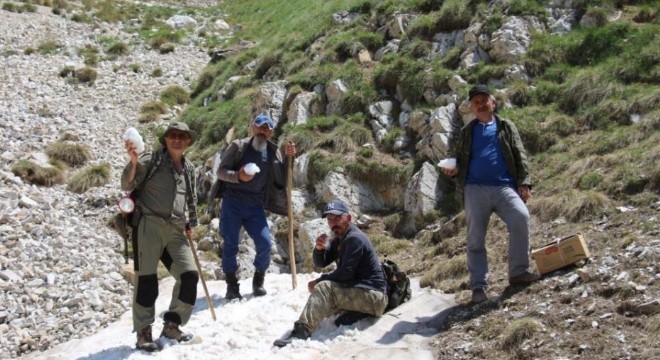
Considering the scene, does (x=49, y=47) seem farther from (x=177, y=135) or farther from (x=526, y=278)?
(x=526, y=278)

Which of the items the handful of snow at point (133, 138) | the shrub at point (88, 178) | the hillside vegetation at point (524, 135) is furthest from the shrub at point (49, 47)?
the handful of snow at point (133, 138)

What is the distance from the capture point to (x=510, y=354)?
6.45 metres

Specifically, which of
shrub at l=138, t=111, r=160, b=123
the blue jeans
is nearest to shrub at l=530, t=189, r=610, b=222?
the blue jeans

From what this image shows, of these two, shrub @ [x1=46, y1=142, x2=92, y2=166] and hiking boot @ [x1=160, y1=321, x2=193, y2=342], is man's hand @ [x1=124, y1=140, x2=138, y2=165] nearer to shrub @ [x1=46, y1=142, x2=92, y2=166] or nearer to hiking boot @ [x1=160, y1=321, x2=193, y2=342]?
hiking boot @ [x1=160, y1=321, x2=193, y2=342]

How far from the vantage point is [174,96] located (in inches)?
919

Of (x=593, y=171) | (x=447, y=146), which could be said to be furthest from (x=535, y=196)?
(x=447, y=146)

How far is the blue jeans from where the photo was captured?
9477 millimetres

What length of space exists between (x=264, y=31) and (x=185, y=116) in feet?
28.8

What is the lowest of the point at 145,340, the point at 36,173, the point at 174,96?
the point at 145,340

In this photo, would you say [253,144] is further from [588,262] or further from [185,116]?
[185,116]

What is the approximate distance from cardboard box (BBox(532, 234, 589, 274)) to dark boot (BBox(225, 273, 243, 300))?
4214 mm

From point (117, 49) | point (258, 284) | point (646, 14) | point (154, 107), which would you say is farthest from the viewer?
point (117, 49)

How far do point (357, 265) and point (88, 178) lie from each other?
10705 millimetres

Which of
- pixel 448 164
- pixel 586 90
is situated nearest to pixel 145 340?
pixel 448 164
